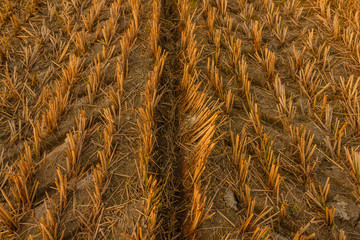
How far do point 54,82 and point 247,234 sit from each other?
1.72 metres

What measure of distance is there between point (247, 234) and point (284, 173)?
1.50ft

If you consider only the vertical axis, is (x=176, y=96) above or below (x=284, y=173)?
above

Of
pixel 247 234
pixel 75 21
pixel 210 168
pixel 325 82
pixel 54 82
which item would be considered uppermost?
pixel 75 21

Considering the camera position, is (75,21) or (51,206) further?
(75,21)

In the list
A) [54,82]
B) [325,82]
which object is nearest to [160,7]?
[54,82]

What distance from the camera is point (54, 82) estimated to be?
223 cm

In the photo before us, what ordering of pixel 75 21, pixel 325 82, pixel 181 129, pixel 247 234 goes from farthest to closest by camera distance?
pixel 75 21
pixel 325 82
pixel 181 129
pixel 247 234

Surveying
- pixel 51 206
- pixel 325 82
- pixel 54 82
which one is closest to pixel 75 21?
pixel 54 82

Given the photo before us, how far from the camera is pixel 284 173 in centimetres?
176

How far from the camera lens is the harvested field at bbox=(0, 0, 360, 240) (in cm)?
156

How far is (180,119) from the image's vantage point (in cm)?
206

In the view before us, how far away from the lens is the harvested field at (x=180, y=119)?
156 centimetres

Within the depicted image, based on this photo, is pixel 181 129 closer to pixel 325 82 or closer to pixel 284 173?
pixel 284 173

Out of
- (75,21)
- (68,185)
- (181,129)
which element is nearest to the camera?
(68,185)
